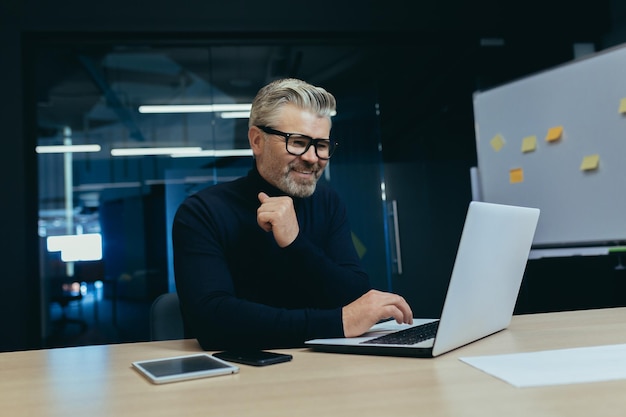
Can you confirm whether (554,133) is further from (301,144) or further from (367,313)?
(367,313)

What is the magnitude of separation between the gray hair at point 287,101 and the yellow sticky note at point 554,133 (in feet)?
5.09

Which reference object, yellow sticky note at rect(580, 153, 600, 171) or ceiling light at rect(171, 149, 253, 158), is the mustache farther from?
ceiling light at rect(171, 149, 253, 158)

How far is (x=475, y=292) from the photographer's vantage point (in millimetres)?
1023

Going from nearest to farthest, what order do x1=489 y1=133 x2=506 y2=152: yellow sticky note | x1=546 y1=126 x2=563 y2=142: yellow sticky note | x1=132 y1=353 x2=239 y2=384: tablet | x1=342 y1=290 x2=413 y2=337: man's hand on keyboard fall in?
x1=132 y1=353 x2=239 y2=384: tablet, x1=342 y1=290 x2=413 y2=337: man's hand on keyboard, x1=546 y1=126 x2=563 y2=142: yellow sticky note, x1=489 y1=133 x2=506 y2=152: yellow sticky note

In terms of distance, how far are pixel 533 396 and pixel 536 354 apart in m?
0.27

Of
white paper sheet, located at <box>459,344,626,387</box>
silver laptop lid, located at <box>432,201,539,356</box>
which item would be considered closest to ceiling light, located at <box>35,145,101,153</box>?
silver laptop lid, located at <box>432,201,539,356</box>

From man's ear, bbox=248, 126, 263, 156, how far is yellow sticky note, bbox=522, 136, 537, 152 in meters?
1.70

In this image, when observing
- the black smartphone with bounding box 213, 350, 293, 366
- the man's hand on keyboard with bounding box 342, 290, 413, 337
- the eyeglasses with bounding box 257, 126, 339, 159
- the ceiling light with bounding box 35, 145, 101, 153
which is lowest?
the black smartphone with bounding box 213, 350, 293, 366

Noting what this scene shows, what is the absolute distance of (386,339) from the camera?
114cm

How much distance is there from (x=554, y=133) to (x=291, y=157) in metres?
1.67

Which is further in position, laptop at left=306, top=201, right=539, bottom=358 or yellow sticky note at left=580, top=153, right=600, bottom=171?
yellow sticky note at left=580, top=153, right=600, bottom=171

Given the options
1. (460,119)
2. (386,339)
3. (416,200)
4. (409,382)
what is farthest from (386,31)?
(409,382)

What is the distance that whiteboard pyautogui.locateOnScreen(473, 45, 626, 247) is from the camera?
253 centimetres

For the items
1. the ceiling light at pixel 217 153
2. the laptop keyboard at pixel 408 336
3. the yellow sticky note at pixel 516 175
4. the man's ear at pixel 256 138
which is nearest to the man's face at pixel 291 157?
the man's ear at pixel 256 138
